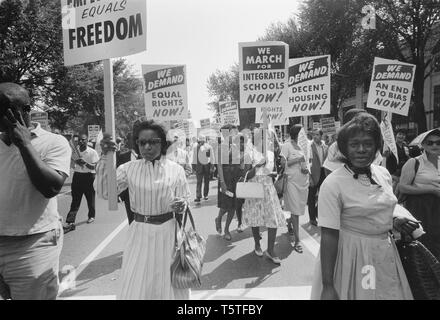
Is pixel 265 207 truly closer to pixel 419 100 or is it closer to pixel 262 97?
pixel 262 97

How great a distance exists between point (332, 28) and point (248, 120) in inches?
989

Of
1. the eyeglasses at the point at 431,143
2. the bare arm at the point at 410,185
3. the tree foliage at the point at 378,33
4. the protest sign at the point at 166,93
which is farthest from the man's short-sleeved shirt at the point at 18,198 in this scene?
the tree foliage at the point at 378,33

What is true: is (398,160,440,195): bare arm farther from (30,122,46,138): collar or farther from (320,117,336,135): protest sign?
(320,117,336,135): protest sign

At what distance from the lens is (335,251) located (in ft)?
7.54

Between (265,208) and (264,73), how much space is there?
81.9 inches

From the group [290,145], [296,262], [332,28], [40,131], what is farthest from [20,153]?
[332,28]

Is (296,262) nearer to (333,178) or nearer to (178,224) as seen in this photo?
(178,224)

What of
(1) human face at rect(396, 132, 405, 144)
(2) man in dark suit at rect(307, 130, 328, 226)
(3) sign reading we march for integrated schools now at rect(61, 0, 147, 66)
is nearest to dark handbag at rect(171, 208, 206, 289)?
(3) sign reading we march for integrated schools now at rect(61, 0, 147, 66)

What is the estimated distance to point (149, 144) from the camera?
3152mm

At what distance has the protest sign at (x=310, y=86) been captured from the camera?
26.4 ft

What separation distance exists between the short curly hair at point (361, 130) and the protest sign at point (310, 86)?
5.63 meters

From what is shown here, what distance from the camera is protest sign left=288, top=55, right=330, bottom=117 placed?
317 inches

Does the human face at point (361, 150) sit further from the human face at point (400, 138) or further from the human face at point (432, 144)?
the human face at point (400, 138)

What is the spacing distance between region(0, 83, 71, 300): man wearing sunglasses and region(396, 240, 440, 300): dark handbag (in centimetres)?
222
